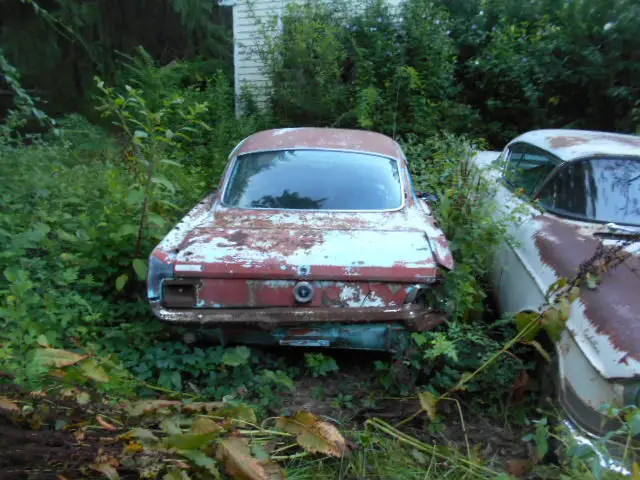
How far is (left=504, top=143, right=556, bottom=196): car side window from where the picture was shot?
4430 millimetres

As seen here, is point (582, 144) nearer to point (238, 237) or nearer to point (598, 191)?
point (598, 191)

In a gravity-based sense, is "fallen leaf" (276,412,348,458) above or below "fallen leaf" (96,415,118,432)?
below

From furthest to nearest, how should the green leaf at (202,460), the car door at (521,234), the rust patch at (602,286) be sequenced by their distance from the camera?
the car door at (521,234) < the rust patch at (602,286) < the green leaf at (202,460)

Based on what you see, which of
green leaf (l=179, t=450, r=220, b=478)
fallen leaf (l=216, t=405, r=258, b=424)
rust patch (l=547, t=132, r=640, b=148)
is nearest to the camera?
green leaf (l=179, t=450, r=220, b=478)

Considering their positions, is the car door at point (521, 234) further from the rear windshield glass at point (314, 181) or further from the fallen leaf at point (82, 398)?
the fallen leaf at point (82, 398)

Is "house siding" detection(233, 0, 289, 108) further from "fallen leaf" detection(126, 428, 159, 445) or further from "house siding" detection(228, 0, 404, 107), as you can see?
"fallen leaf" detection(126, 428, 159, 445)

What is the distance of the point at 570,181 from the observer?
3.98 m

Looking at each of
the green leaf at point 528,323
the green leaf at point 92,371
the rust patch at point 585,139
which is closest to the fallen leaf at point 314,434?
the green leaf at point 92,371

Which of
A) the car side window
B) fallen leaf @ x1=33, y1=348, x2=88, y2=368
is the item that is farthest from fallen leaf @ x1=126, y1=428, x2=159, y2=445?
the car side window

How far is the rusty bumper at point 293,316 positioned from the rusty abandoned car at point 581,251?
2.64 feet

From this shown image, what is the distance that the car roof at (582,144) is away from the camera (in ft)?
13.3

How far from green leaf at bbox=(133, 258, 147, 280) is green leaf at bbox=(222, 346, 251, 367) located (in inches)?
38.5

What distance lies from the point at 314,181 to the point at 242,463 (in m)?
2.32

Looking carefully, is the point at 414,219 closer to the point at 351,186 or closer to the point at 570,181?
the point at 351,186
